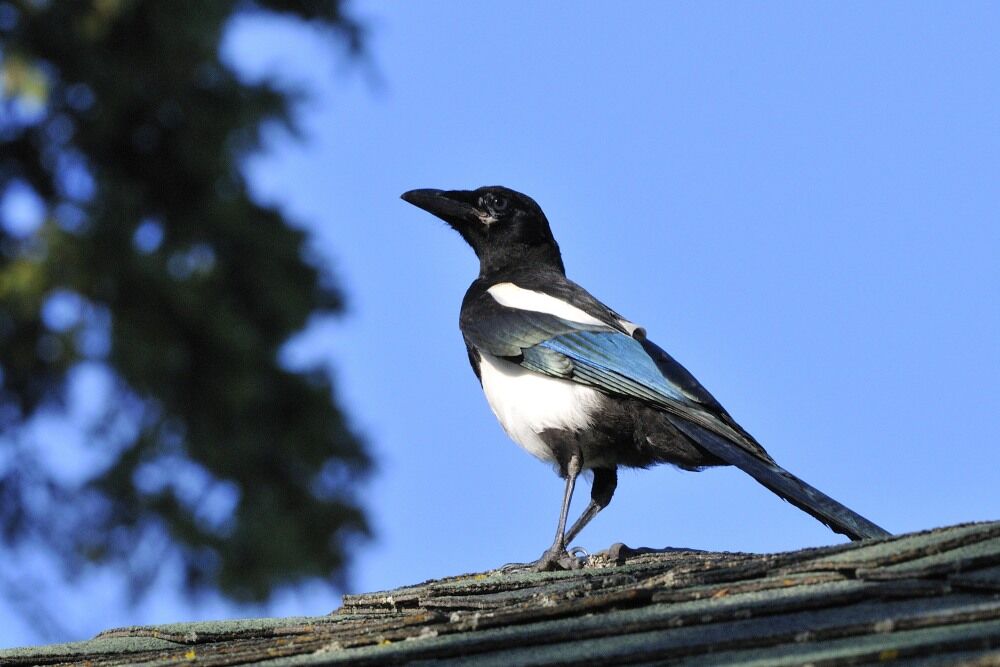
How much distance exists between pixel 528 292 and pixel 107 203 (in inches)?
238

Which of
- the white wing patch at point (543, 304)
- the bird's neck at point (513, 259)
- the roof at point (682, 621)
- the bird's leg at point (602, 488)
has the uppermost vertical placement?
the bird's neck at point (513, 259)

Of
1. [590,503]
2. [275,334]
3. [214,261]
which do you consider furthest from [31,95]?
[590,503]

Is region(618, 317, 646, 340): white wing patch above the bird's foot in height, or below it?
above

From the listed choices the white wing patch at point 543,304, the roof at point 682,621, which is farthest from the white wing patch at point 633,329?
the roof at point 682,621

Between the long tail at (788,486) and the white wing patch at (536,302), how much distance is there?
68 centimetres

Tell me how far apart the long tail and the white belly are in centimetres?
34

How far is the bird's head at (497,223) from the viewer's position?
17.7 feet

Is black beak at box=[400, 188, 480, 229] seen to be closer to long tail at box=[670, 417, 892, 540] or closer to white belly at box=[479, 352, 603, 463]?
white belly at box=[479, 352, 603, 463]

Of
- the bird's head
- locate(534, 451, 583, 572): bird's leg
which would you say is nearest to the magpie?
locate(534, 451, 583, 572): bird's leg

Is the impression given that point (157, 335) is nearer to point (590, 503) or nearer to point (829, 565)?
point (590, 503)

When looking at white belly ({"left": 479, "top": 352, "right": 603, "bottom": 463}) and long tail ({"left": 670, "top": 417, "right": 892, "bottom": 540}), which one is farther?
white belly ({"left": 479, "top": 352, "right": 603, "bottom": 463})

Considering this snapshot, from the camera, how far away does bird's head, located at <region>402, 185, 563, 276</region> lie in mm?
5398

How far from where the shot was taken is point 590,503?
4.45 meters

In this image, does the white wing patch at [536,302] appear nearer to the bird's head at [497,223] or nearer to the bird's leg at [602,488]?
the bird's head at [497,223]
